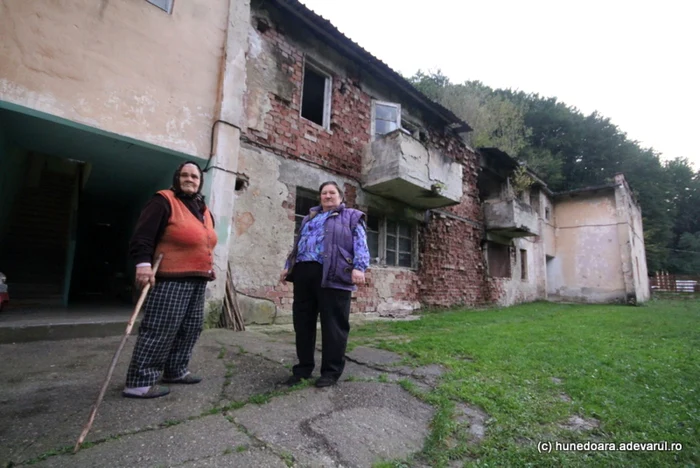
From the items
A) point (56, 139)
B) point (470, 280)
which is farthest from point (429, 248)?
point (56, 139)

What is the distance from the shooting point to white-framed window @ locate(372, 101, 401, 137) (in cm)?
845

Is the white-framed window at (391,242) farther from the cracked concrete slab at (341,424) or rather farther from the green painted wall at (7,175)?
the green painted wall at (7,175)

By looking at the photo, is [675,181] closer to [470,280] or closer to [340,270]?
[470,280]

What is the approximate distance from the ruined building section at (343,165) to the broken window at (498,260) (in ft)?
6.63

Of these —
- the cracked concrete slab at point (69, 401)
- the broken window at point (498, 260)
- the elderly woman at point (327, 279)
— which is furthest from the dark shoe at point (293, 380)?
the broken window at point (498, 260)

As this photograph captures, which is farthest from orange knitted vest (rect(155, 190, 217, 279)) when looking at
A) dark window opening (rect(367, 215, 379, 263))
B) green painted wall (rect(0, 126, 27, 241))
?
dark window opening (rect(367, 215, 379, 263))

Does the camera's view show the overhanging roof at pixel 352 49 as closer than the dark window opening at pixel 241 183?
No

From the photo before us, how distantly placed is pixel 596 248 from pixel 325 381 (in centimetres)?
1839

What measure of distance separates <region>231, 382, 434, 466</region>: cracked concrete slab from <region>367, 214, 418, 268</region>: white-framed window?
5.66m

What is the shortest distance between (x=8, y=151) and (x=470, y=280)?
11.0 metres

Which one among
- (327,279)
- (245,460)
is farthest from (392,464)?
(327,279)

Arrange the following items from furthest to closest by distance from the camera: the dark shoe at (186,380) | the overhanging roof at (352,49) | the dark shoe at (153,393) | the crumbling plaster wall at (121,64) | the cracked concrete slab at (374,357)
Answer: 1. the overhanging roof at (352,49)
2. the crumbling plaster wall at (121,64)
3. the cracked concrete slab at (374,357)
4. the dark shoe at (186,380)
5. the dark shoe at (153,393)

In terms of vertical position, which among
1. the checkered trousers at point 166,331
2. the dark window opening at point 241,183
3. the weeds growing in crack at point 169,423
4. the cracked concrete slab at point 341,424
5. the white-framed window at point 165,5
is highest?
the white-framed window at point 165,5

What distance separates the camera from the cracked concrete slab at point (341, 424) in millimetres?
1708
